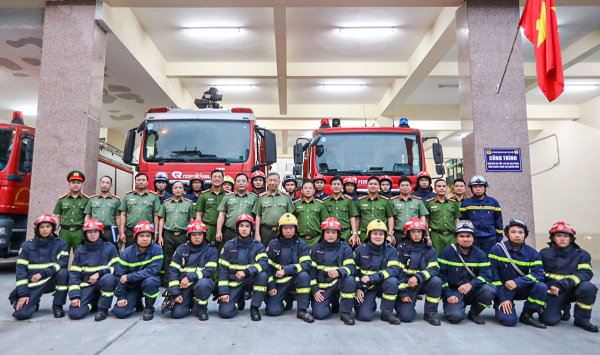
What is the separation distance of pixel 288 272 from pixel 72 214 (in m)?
3.37

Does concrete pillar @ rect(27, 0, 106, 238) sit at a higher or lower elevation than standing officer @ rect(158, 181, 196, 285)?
higher

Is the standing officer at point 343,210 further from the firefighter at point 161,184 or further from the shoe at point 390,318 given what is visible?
the firefighter at point 161,184

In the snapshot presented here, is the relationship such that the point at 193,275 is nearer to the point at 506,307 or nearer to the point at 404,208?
A: the point at 404,208

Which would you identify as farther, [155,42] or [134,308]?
[155,42]

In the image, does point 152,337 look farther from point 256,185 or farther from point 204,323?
point 256,185

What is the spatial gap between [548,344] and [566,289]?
0.94 metres

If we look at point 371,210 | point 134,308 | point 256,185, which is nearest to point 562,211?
point 371,210

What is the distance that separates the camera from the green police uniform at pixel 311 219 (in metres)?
5.70

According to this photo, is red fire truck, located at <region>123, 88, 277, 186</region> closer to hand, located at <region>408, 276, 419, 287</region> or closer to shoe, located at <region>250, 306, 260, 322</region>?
shoe, located at <region>250, 306, 260, 322</region>

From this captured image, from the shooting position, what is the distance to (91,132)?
23.7 feet

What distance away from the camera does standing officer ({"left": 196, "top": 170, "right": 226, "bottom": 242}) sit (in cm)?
621

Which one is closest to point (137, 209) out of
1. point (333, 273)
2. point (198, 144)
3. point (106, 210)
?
point (106, 210)

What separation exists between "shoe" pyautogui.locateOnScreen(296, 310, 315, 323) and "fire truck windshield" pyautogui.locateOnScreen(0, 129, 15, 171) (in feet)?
18.6

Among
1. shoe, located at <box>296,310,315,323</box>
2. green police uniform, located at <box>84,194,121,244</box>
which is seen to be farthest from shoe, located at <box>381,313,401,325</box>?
green police uniform, located at <box>84,194,121,244</box>
